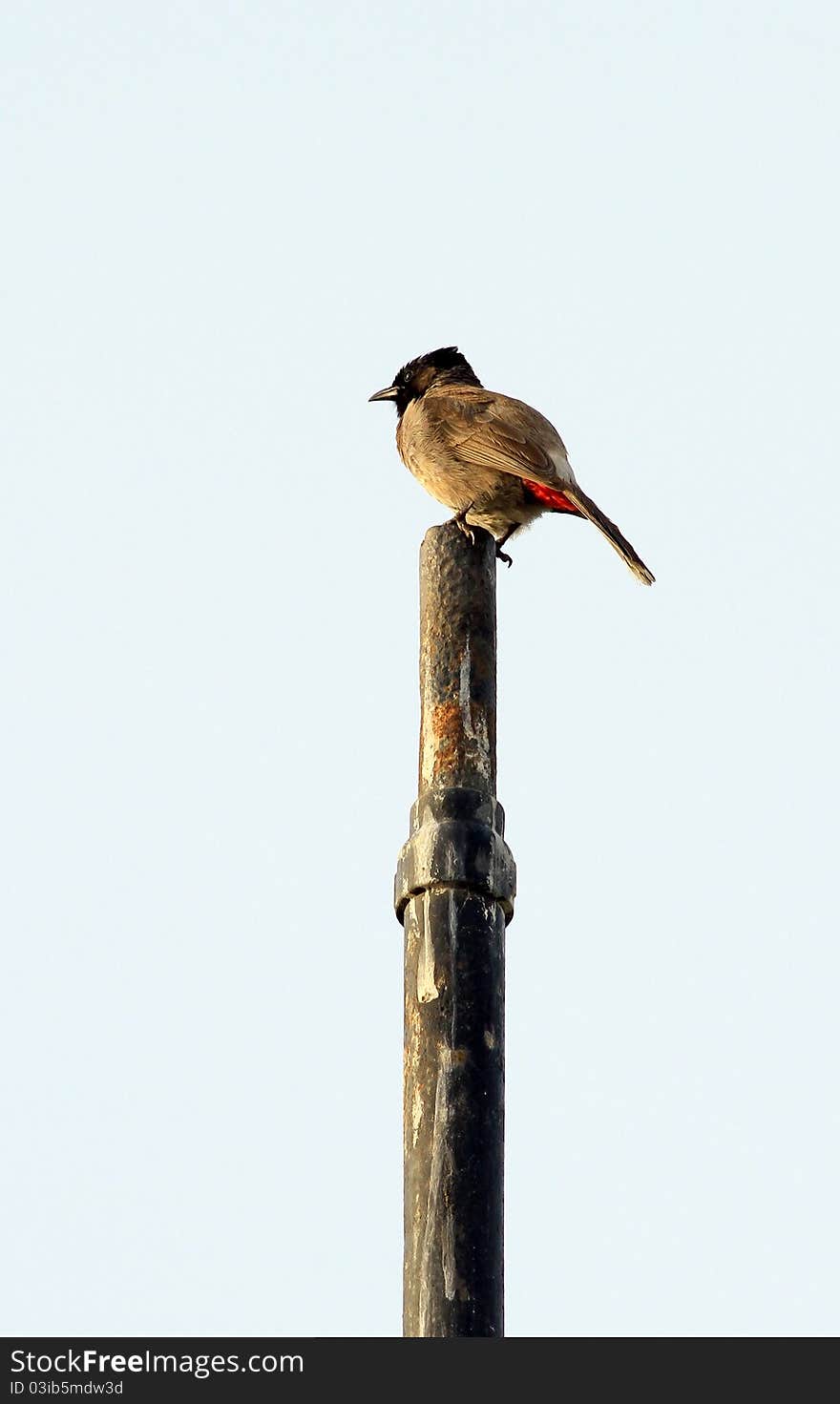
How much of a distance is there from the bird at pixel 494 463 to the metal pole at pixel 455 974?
2.68m

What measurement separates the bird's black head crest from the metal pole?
4.70 metres

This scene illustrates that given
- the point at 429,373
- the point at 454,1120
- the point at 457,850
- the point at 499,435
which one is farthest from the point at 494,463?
the point at 454,1120

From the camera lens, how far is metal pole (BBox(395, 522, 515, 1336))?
365cm

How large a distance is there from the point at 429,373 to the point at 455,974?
574 cm

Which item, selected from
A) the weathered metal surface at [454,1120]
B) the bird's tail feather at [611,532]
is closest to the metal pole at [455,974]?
the weathered metal surface at [454,1120]

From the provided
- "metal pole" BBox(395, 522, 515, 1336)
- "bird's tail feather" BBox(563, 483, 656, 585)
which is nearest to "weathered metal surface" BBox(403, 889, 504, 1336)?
"metal pole" BBox(395, 522, 515, 1336)

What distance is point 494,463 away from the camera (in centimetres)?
755

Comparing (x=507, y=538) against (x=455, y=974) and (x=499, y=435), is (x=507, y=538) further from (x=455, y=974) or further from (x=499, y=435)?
(x=455, y=974)

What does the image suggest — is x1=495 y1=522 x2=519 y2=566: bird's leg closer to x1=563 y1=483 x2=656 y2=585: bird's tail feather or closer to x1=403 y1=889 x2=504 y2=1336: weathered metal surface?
x1=563 y1=483 x2=656 y2=585: bird's tail feather
